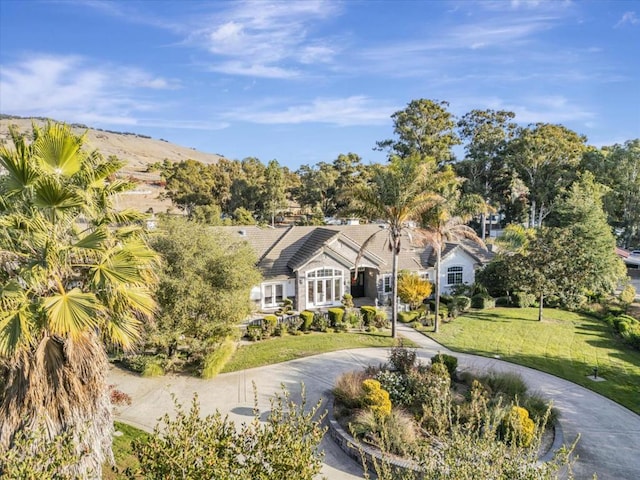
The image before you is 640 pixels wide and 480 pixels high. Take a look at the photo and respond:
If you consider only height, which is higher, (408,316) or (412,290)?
(412,290)

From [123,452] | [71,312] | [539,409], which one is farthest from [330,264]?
[71,312]

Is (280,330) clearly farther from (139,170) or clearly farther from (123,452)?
(139,170)

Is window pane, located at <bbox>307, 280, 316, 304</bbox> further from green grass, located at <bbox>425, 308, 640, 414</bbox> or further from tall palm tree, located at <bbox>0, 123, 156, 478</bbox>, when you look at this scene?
tall palm tree, located at <bbox>0, 123, 156, 478</bbox>

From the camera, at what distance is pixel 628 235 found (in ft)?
163

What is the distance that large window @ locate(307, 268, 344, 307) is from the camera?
2716 centimetres

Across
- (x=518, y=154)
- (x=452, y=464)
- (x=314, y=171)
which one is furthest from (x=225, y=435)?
(x=314, y=171)

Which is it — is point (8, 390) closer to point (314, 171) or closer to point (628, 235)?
point (628, 235)

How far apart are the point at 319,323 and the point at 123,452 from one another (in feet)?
44.4

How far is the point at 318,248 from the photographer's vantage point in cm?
2703

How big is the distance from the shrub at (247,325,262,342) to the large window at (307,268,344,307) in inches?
239

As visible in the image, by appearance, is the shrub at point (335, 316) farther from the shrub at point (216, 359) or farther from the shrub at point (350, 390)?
the shrub at point (350, 390)

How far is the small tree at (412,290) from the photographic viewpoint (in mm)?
26406

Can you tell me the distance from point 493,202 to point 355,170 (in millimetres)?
25411

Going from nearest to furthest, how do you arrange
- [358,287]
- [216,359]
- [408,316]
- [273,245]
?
[216,359]
[408,316]
[273,245]
[358,287]
